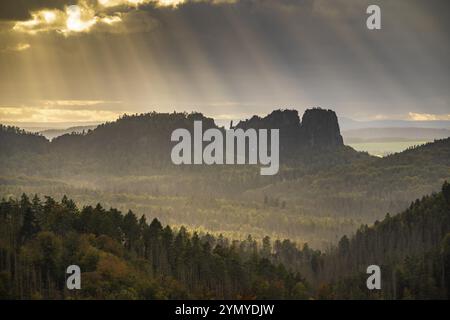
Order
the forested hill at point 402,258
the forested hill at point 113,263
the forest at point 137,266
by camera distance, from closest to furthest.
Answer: the forested hill at point 113,263
the forest at point 137,266
the forested hill at point 402,258

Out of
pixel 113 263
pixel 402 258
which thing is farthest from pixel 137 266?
pixel 402 258

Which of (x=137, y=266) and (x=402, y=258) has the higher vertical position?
→ (x=402, y=258)

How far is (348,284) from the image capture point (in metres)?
129

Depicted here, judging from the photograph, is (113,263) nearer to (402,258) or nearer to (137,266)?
(137,266)

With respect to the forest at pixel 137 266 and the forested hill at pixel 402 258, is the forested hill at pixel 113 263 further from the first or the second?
the forested hill at pixel 402 258

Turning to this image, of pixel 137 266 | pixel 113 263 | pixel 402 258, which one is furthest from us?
pixel 402 258

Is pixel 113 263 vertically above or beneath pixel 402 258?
beneath

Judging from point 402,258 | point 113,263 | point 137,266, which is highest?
point 402,258

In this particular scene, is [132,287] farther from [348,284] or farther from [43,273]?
[348,284]

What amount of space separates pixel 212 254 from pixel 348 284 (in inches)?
956

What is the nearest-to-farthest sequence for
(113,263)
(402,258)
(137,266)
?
(113,263) < (137,266) < (402,258)

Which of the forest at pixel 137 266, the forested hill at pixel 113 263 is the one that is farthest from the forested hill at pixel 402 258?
the forested hill at pixel 113 263

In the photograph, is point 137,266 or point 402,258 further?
point 402,258

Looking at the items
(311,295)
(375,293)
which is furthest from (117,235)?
(375,293)
